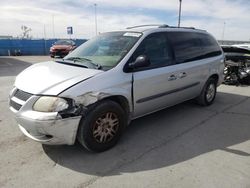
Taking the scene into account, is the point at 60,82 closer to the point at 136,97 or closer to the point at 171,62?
the point at 136,97

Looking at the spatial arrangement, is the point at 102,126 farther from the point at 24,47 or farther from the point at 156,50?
the point at 24,47

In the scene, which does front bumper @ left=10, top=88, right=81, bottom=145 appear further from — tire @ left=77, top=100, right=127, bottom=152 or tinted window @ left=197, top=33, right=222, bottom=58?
tinted window @ left=197, top=33, right=222, bottom=58

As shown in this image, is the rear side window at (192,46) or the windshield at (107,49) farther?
the rear side window at (192,46)

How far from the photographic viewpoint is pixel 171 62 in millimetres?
4520

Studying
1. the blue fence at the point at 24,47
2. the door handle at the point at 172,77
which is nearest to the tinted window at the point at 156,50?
the door handle at the point at 172,77

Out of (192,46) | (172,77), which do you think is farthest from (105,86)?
(192,46)

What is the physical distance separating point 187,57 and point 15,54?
80.1 ft

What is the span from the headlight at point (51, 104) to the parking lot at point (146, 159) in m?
0.77

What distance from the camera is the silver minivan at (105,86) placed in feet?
10.2

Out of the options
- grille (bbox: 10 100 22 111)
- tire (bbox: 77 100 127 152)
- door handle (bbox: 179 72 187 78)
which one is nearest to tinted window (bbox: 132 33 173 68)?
door handle (bbox: 179 72 187 78)

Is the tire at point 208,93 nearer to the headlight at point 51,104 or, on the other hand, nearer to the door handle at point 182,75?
the door handle at point 182,75

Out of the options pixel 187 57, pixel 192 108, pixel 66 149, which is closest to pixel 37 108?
pixel 66 149

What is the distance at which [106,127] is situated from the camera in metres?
3.58

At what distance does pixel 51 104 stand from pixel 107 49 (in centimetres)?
Result: 155
